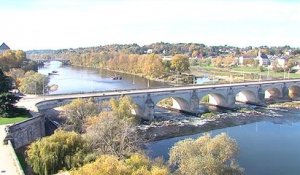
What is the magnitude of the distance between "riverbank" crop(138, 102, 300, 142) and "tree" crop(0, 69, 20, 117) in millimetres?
13815

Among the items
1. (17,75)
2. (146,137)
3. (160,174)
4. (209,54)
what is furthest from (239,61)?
(160,174)

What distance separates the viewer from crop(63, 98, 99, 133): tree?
37.2 meters

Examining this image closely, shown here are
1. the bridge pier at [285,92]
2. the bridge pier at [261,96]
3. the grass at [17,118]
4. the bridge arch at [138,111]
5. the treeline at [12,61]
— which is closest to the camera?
the grass at [17,118]

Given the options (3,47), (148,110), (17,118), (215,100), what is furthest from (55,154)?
(3,47)

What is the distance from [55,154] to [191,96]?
35.0 metres

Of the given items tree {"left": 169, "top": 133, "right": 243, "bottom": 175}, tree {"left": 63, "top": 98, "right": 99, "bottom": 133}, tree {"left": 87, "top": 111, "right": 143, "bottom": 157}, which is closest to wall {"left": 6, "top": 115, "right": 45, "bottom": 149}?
tree {"left": 63, "top": 98, "right": 99, "bottom": 133}

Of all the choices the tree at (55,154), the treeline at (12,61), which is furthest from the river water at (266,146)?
the treeline at (12,61)

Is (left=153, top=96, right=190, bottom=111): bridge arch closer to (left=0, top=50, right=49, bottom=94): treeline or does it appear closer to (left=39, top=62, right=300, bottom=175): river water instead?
(left=39, top=62, right=300, bottom=175): river water

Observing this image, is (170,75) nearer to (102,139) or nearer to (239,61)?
(239,61)

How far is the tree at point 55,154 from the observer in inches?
987

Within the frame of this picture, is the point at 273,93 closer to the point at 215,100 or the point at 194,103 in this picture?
the point at 215,100

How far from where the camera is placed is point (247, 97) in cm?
7025

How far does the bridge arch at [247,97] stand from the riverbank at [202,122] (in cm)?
573

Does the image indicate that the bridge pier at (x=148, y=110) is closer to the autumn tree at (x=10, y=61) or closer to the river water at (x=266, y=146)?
the river water at (x=266, y=146)
